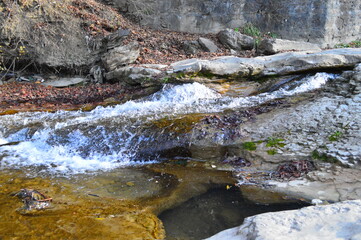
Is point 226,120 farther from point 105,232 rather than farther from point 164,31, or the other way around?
point 164,31

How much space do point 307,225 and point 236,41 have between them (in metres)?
10.7

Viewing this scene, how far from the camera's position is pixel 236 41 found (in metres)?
12.0

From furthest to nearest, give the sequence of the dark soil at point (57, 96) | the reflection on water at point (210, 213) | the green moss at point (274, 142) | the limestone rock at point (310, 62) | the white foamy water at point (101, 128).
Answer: the dark soil at point (57, 96) → the limestone rock at point (310, 62) → the white foamy water at point (101, 128) → the green moss at point (274, 142) → the reflection on water at point (210, 213)

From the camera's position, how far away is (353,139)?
15.2 feet

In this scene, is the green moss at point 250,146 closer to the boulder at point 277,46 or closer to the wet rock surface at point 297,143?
the wet rock surface at point 297,143

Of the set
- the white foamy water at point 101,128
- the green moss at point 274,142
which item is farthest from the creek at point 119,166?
the green moss at point 274,142

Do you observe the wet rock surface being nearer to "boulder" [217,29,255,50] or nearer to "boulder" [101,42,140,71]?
"boulder" [101,42,140,71]

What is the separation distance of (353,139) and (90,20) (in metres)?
10.5

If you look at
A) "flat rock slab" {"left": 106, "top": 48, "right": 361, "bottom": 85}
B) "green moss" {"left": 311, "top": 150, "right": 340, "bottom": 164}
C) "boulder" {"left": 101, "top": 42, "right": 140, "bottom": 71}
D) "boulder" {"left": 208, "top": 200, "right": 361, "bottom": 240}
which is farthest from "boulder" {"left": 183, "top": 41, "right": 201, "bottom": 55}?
"boulder" {"left": 208, "top": 200, "right": 361, "bottom": 240}

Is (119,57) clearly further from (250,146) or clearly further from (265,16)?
(265,16)

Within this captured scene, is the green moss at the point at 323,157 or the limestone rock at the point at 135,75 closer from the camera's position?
the green moss at the point at 323,157

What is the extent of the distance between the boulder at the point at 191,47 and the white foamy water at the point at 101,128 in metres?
3.86

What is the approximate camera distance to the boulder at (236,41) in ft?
39.2

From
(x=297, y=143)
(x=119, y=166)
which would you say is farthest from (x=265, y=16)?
(x=119, y=166)
